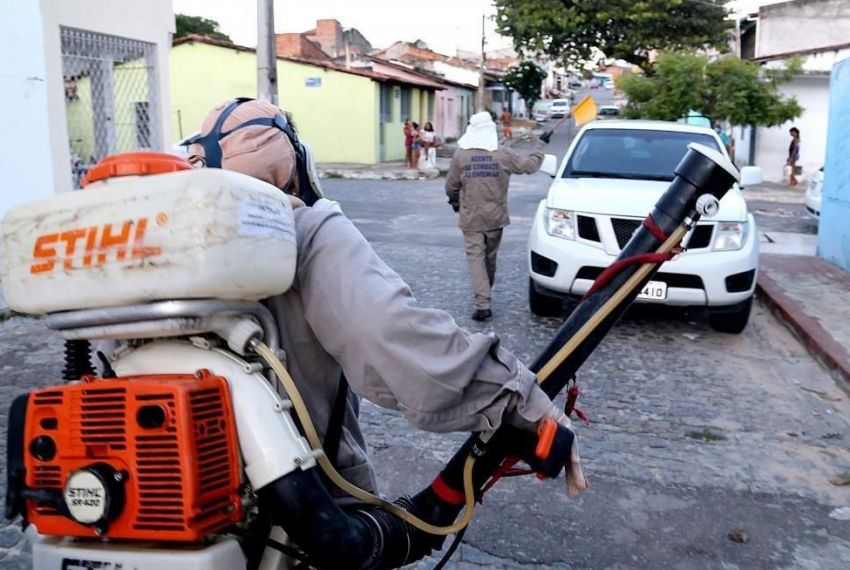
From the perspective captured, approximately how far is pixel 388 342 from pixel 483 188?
571cm

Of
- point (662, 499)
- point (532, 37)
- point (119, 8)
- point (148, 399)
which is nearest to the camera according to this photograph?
point (148, 399)

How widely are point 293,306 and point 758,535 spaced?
2.70m

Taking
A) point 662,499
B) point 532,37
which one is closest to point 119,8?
point 662,499

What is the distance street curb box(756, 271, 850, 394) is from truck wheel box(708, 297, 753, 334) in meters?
0.50

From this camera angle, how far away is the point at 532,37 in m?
34.3

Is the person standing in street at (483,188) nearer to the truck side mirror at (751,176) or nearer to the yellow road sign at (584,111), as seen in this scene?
the yellow road sign at (584,111)

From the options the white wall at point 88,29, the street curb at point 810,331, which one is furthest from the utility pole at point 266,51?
the street curb at point 810,331

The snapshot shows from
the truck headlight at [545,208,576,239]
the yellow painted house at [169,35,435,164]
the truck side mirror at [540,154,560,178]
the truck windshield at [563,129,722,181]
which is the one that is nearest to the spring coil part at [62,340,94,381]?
the truck headlight at [545,208,576,239]

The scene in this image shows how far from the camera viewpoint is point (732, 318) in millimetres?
6844

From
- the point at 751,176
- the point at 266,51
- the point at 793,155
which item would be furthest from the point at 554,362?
the point at 793,155

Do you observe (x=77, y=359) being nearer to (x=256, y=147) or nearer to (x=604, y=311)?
(x=256, y=147)

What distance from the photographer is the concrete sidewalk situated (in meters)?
6.27

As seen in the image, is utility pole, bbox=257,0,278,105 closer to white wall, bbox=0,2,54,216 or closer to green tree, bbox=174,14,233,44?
white wall, bbox=0,2,54,216

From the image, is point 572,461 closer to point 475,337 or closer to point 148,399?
point 475,337
